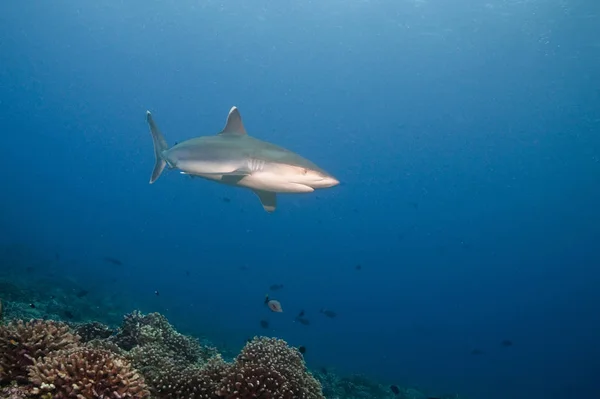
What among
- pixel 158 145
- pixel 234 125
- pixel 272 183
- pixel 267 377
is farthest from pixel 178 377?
pixel 158 145

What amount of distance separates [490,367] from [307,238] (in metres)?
84.5

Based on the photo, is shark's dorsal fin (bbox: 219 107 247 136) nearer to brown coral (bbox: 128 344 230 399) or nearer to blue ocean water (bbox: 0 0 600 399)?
brown coral (bbox: 128 344 230 399)

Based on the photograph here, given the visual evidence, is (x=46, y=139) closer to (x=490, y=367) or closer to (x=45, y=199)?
(x=45, y=199)

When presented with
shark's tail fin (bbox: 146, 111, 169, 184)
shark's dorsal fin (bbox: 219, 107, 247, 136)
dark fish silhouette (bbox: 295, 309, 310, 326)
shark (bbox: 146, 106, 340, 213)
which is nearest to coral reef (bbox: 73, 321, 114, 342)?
shark's tail fin (bbox: 146, 111, 169, 184)

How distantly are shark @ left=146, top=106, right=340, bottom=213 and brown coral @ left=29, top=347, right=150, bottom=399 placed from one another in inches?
143

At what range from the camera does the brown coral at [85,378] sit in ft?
13.2

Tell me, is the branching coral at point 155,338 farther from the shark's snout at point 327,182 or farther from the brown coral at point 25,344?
the shark's snout at point 327,182

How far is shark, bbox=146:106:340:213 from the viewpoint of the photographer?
6.39 metres

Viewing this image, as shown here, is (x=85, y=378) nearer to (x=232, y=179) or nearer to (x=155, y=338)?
(x=155, y=338)

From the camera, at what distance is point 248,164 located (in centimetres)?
695

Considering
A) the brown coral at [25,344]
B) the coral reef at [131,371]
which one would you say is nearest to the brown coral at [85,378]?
the coral reef at [131,371]

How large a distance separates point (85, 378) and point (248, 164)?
161 inches

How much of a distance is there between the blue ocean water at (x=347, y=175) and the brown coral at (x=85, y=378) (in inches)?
919

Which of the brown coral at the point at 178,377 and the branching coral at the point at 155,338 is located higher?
the branching coral at the point at 155,338
